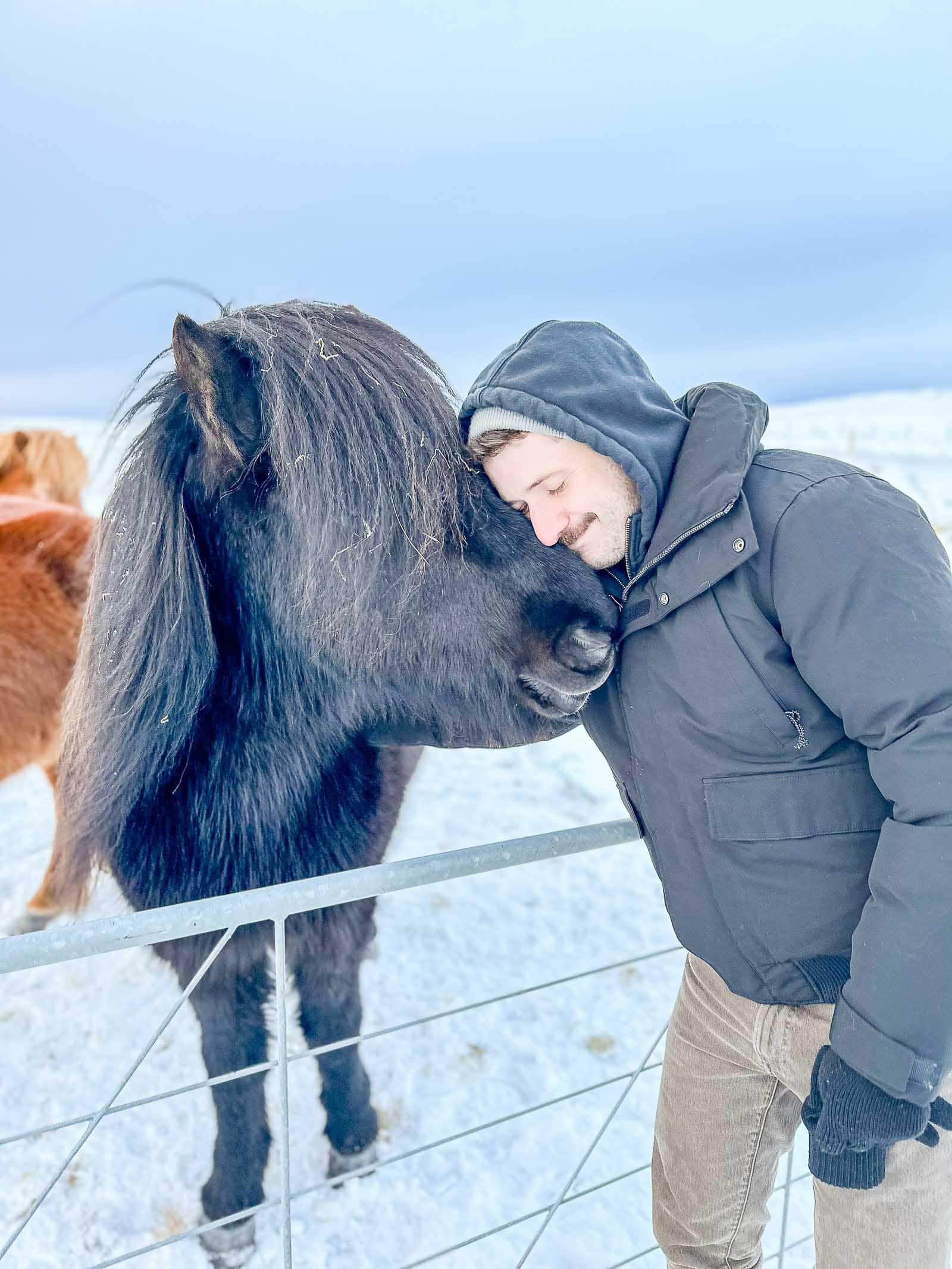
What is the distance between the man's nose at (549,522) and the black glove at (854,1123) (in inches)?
31.2

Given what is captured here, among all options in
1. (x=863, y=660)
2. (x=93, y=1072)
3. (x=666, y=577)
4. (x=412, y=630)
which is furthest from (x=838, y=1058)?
(x=93, y=1072)

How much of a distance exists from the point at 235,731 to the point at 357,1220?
1.40m

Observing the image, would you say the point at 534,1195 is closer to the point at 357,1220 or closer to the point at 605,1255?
→ the point at 605,1255

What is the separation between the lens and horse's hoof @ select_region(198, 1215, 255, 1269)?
6.36 feet

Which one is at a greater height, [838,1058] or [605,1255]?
[838,1058]

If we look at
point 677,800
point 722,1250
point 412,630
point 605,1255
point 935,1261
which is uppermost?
point 412,630

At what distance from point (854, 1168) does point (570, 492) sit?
3.19ft

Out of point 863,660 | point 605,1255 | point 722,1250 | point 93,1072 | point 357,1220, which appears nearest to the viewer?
point 863,660

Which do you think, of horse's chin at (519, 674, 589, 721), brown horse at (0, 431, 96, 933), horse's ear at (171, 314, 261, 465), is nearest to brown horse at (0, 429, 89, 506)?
brown horse at (0, 431, 96, 933)

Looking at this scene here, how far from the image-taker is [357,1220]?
1.99 meters

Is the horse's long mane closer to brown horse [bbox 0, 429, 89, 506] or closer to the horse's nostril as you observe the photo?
the horse's nostril

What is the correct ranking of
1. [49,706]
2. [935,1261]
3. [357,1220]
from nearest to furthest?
1. [935,1261]
2. [357,1220]
3. [49,706]

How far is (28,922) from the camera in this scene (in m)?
3.06

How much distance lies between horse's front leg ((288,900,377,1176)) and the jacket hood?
1.34 meters
